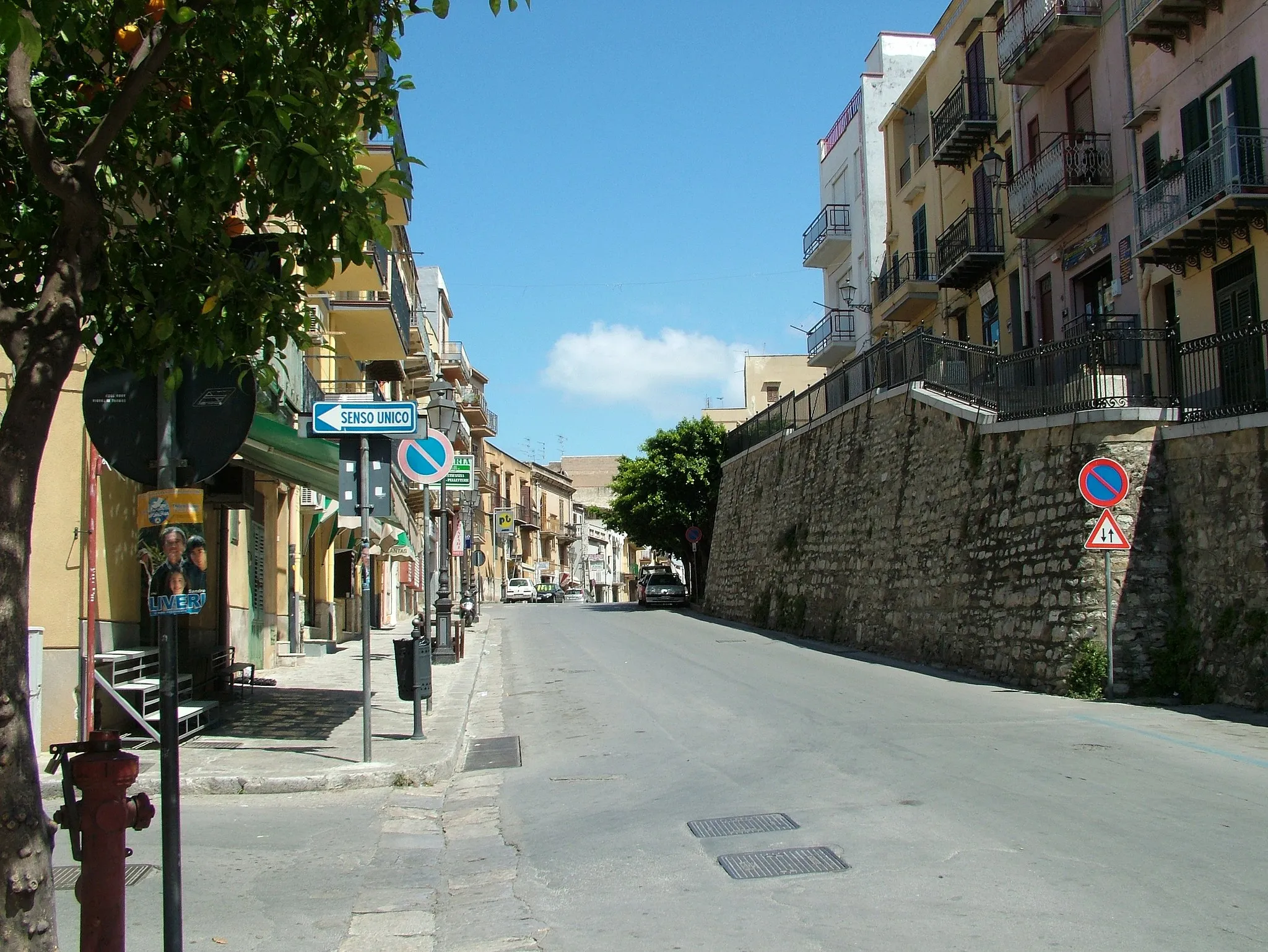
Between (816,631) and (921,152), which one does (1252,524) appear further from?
(921,152)

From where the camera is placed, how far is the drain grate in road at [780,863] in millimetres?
5953

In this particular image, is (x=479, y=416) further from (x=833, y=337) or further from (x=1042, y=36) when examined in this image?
(x=1042, y=36)

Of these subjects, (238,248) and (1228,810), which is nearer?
(238,248)

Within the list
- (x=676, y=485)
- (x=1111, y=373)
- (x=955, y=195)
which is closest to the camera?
(x=1111, y=373)

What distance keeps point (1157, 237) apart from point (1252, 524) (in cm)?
672

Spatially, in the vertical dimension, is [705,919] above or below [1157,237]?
below

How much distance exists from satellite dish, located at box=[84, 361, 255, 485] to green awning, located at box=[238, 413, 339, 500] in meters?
5.42

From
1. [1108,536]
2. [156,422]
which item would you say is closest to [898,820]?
[156,422]

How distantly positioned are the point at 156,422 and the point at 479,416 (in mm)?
60040

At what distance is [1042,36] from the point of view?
69.1 ft

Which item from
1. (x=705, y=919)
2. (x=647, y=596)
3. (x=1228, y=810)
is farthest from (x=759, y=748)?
(x=647, y=596)

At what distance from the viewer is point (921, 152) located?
3086 centimetres

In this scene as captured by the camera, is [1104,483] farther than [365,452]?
Yes

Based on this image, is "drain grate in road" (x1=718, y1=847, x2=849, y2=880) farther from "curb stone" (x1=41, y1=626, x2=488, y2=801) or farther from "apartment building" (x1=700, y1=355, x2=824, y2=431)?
"apartment building" (x1=700, y1=355, x2=824, y2=431)
